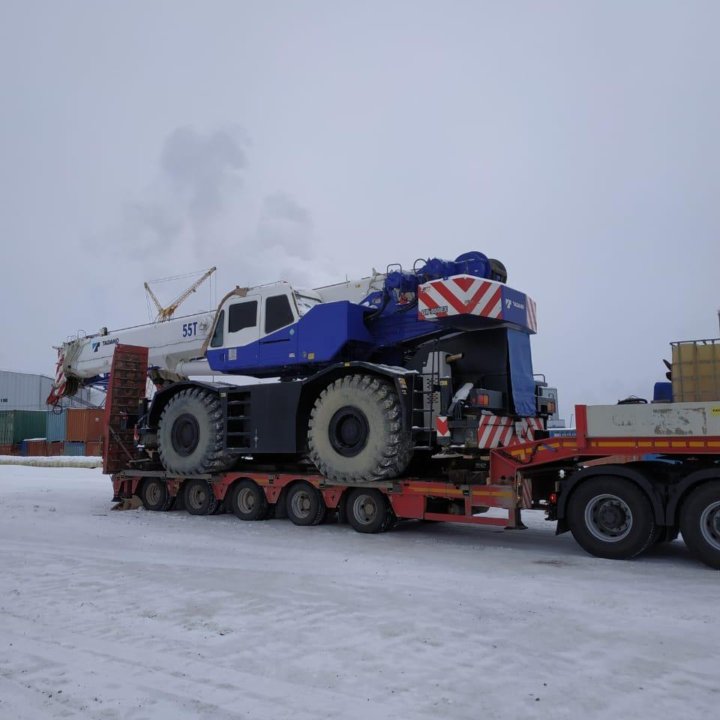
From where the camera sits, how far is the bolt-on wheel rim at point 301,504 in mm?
11555

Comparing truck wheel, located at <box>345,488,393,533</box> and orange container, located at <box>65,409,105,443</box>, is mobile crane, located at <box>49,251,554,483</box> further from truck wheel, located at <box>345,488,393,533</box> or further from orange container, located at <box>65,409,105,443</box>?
orange container, located at <box>65,409,105,443</box>

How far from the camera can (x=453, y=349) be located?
1102 centimetres

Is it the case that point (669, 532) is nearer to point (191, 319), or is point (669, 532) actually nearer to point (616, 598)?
point (616, 598)

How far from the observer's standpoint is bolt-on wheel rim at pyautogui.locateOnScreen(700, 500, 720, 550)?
7547 millimetres

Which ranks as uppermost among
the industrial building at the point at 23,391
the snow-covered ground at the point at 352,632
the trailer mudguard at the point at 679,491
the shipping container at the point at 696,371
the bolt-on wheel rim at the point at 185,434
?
the industrial building at the point at 23,391

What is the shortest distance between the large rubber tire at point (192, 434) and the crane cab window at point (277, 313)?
1.89 meters

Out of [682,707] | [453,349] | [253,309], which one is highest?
[253,309]

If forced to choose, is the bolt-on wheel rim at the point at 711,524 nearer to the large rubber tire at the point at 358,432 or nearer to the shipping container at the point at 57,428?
the large rubber tire at the point at 358,432

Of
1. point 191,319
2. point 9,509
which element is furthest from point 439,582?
point 9,509

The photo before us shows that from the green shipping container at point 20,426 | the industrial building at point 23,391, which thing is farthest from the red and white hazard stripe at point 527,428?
the industrial building at point 23,391

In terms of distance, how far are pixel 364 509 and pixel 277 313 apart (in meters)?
3.79

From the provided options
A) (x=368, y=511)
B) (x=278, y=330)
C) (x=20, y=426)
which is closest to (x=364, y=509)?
(x=368, y=511)

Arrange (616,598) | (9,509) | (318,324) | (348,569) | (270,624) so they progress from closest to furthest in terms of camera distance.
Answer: (270,624)
(616,598)
(348,569)
(318,324)
(9,509)

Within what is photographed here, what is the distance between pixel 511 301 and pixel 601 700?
703 cm
